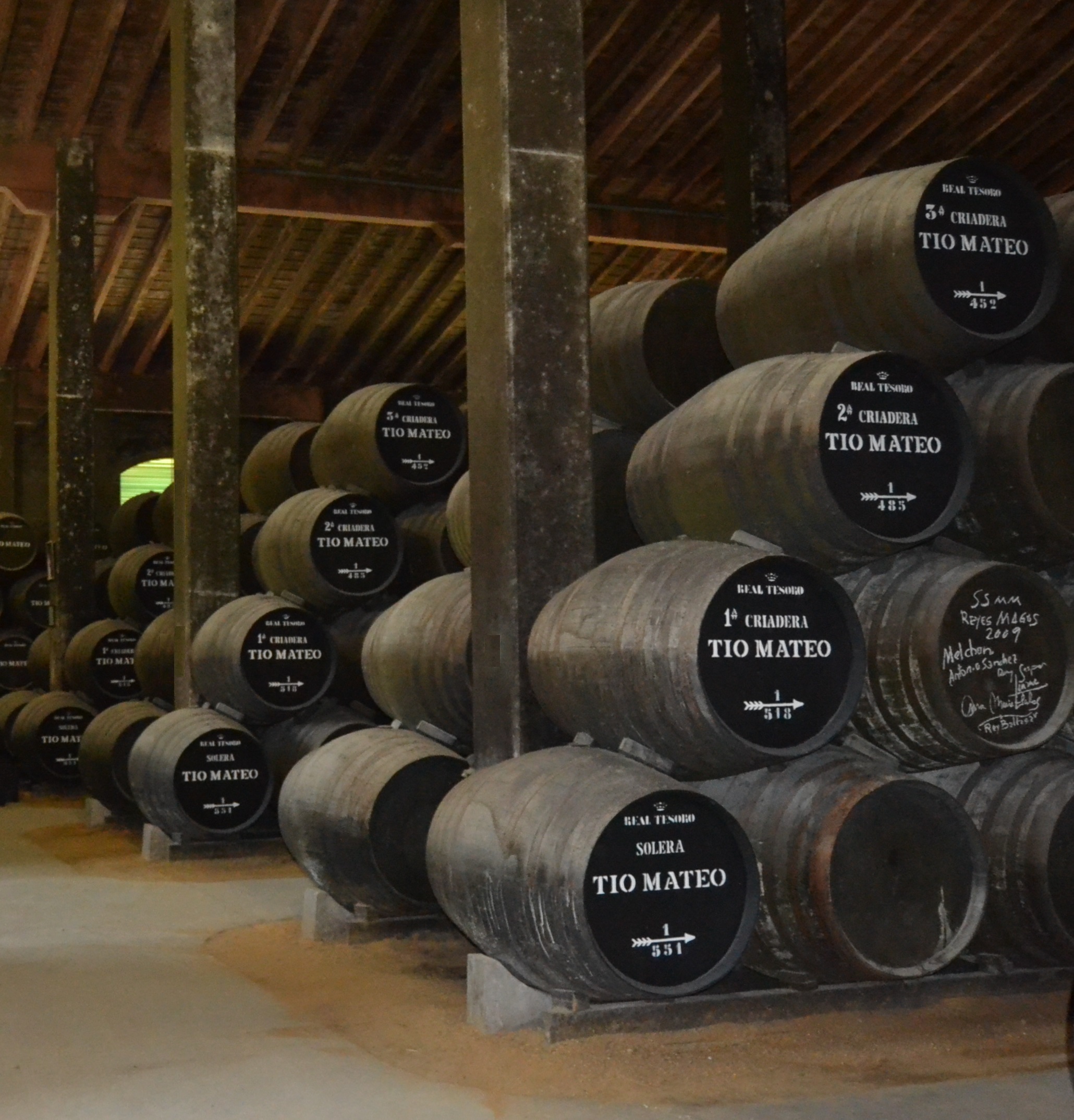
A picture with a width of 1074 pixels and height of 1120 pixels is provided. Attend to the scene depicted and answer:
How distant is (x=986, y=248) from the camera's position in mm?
5215

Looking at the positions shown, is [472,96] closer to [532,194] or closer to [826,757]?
[532,194]

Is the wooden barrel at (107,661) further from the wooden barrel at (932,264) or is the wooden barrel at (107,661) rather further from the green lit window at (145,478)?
the green lit window at (145,478)

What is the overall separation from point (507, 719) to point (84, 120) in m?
10.5

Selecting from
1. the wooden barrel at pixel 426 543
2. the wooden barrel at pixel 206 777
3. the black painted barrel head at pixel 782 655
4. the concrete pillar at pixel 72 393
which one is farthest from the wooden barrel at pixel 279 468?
the black painted barrel head at pixel 782 655

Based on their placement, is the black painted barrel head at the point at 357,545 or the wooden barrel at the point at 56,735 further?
the wooden barrel at the point at 56,735

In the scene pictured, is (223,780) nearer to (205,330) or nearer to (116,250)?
(205,330)

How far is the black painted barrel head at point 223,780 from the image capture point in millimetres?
9102

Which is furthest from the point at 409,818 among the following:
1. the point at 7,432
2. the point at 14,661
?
the point at 7,432

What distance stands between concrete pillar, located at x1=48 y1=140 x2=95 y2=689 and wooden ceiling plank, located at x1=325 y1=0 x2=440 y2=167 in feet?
7.89

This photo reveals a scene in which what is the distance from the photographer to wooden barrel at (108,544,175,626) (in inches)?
507

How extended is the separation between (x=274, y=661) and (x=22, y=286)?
38.4ft

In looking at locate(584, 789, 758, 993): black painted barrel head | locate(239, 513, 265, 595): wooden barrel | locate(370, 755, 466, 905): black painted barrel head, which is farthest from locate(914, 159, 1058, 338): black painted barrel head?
locate(239, 513, 265, 595): wooden barrel

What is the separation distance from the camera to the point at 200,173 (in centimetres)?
1034

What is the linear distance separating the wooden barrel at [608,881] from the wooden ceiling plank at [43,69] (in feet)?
32.5
